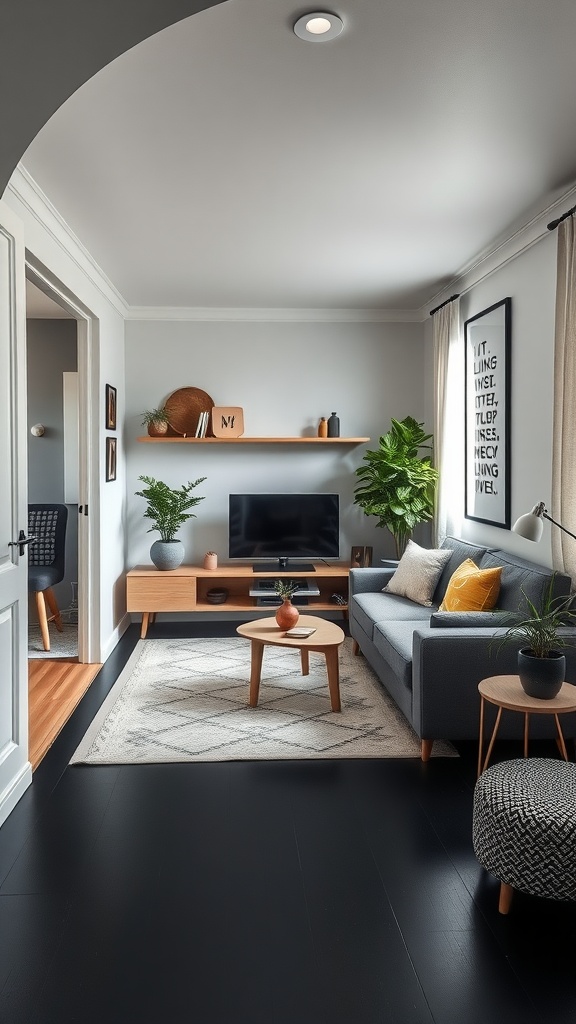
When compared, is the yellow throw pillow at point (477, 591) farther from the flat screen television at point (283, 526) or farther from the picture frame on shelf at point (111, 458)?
the picture frame on shelf at point (111, 458)

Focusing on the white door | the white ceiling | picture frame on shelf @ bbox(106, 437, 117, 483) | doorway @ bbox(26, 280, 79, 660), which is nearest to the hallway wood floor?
the white door

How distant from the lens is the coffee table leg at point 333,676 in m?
4.01

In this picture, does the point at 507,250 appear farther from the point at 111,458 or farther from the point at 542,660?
the point at 111,458

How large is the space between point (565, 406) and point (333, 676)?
181cm

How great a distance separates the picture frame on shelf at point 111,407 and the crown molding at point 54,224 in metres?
0.68

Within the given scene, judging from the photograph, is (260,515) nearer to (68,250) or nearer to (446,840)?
(68,250)

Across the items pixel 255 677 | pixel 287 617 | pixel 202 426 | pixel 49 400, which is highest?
pixel 49 400

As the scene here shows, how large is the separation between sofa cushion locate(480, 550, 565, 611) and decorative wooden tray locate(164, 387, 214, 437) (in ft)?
10.0

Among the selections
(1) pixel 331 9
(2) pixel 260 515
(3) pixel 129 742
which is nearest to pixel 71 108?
(1) pixel 331 9

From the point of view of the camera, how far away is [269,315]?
639cm

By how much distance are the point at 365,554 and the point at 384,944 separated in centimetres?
435

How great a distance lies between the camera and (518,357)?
4.32 metres

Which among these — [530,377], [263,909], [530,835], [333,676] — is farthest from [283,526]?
[530,835]

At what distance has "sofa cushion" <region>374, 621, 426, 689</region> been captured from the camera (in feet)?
11.9
